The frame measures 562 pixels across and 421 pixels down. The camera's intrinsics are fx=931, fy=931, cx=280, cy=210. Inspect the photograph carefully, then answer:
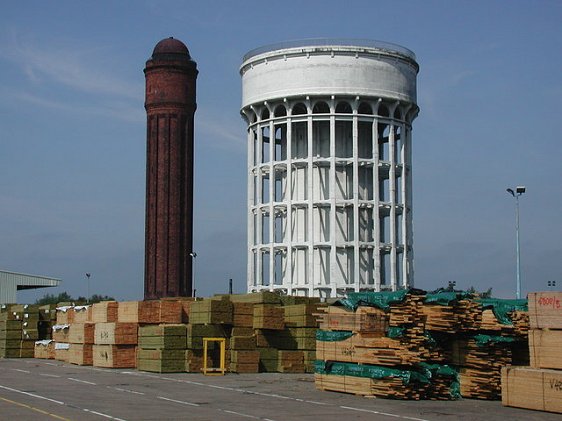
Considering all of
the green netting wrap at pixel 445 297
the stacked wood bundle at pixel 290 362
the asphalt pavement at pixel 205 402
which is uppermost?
the green netting wrap at pixel 445 297

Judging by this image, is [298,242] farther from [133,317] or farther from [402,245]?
[133,317]

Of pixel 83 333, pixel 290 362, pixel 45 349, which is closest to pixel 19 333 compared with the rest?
pixel 45 349

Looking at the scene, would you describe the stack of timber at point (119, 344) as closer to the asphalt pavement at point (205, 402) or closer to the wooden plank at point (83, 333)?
the wooden plank at point (83, 333)

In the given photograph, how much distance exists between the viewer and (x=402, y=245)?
214 ft

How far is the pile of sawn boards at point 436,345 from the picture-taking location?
27602 millimetres

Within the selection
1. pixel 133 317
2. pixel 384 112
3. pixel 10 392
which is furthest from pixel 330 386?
pixel 384 112

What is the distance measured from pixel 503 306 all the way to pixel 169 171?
59.8 m

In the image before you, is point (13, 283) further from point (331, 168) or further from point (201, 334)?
point (201, 334)

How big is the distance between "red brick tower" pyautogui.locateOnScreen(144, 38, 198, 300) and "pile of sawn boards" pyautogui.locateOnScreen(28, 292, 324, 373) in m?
38.9

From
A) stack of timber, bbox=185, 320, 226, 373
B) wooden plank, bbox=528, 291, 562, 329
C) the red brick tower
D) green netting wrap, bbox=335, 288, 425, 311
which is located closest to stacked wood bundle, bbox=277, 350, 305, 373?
stack of timber, bbox=185, 320, 226, 373

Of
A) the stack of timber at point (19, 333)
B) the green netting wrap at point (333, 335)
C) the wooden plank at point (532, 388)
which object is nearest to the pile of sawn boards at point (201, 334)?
the stack of timber at point (19, 333)

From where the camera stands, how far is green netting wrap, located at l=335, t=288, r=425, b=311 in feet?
92.9

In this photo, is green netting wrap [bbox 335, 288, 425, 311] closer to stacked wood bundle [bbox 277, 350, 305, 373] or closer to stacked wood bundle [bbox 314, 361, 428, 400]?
stacked wood bundle [bbox 314, 361, 428, 400]

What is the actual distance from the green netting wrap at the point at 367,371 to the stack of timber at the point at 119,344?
45.9 feet
